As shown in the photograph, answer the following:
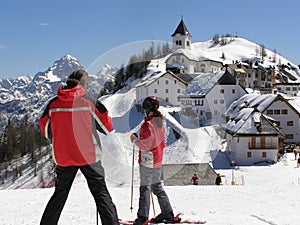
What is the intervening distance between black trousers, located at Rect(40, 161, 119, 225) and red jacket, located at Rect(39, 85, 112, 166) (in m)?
Result: 0.12

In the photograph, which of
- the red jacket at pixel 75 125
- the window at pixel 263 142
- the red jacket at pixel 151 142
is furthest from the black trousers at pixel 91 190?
the window at pixel 263 142

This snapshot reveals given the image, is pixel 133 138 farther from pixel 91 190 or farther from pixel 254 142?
pixel 254 142

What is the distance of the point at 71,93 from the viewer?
407 cm

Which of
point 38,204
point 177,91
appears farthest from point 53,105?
point 38,204

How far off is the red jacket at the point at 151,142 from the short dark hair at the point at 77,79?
120cm

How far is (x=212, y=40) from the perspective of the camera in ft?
587

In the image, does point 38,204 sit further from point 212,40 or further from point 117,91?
point 212,40

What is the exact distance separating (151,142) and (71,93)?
1.54m

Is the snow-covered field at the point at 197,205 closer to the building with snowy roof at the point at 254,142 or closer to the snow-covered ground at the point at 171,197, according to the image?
the snow-covered ground at the point at 171,197

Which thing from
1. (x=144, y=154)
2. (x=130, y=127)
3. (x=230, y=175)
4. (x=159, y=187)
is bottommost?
(x=230, y=175)

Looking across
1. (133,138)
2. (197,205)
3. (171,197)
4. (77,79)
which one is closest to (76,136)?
(77,79)

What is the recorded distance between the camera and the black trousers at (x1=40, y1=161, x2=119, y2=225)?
435 centimetres

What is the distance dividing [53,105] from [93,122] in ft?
1.76

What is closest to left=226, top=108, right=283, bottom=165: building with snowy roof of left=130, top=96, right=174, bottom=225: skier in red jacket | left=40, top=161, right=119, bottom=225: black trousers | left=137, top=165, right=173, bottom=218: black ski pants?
left=137, top=165, right=173, bottom=218: black ski pants
